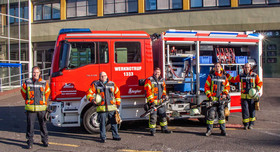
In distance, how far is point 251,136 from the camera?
6180mm

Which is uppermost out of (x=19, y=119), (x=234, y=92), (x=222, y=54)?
(x=222, y=54)

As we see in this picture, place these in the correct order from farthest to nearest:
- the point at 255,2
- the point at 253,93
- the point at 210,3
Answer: the point at 210,3
the point at 255,2
the point at 253,93

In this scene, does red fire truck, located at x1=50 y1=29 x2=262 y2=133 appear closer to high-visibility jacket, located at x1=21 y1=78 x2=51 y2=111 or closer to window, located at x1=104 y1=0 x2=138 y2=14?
high-visibility jacket, located at x1=21 y1=78 x2=51 y2=111

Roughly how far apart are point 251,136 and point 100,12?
1579 centimetres

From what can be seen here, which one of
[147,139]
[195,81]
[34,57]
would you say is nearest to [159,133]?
[147,139]

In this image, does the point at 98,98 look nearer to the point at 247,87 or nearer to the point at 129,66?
the point at 129,66

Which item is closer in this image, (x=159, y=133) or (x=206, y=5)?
(x=159, y=133)

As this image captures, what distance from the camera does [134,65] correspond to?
6.64 metres

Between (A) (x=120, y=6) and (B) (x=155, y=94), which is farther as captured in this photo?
(A) (x=120, y=6)

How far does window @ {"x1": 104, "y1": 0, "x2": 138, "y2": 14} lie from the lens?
1852cm

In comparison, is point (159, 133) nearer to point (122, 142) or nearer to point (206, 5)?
point (122, 142)

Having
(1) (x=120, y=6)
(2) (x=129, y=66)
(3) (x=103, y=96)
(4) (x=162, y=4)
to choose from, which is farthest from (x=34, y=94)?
(1) (x=120, y=6)

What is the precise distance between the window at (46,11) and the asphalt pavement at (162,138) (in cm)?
1411

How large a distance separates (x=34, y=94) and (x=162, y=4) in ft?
46.8
